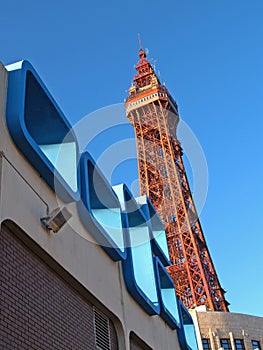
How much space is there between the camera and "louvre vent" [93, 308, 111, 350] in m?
10.1

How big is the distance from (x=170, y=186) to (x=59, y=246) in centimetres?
4968

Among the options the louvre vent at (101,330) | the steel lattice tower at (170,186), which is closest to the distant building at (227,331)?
the steel lattice tower at (170,186)

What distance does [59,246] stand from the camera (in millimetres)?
8922

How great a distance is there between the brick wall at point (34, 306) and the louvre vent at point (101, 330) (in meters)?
0.44

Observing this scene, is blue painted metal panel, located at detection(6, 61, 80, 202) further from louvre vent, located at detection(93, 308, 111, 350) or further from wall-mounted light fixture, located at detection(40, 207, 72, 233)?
louvre vent, located at detection(93, 308, 111, 350)

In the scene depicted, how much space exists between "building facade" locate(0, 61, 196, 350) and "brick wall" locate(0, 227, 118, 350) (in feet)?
0.05

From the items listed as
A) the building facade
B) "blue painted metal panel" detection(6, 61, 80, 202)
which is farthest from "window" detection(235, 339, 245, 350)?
"blue painted metal panel" detection(6, 61, 80, 202)

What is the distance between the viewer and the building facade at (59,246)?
7695 millimetres

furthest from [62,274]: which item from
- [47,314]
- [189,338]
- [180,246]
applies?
[180,246]

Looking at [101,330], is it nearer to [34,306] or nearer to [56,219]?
[34,306]

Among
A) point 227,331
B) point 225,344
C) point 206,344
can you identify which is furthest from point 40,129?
point 227,331

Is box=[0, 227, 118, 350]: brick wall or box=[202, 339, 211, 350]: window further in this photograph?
Result: box=[202, 339, 211, 350]: window

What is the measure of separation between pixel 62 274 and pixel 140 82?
5926cm

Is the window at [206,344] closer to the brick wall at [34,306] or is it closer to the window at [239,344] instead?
the window at [239,344]
